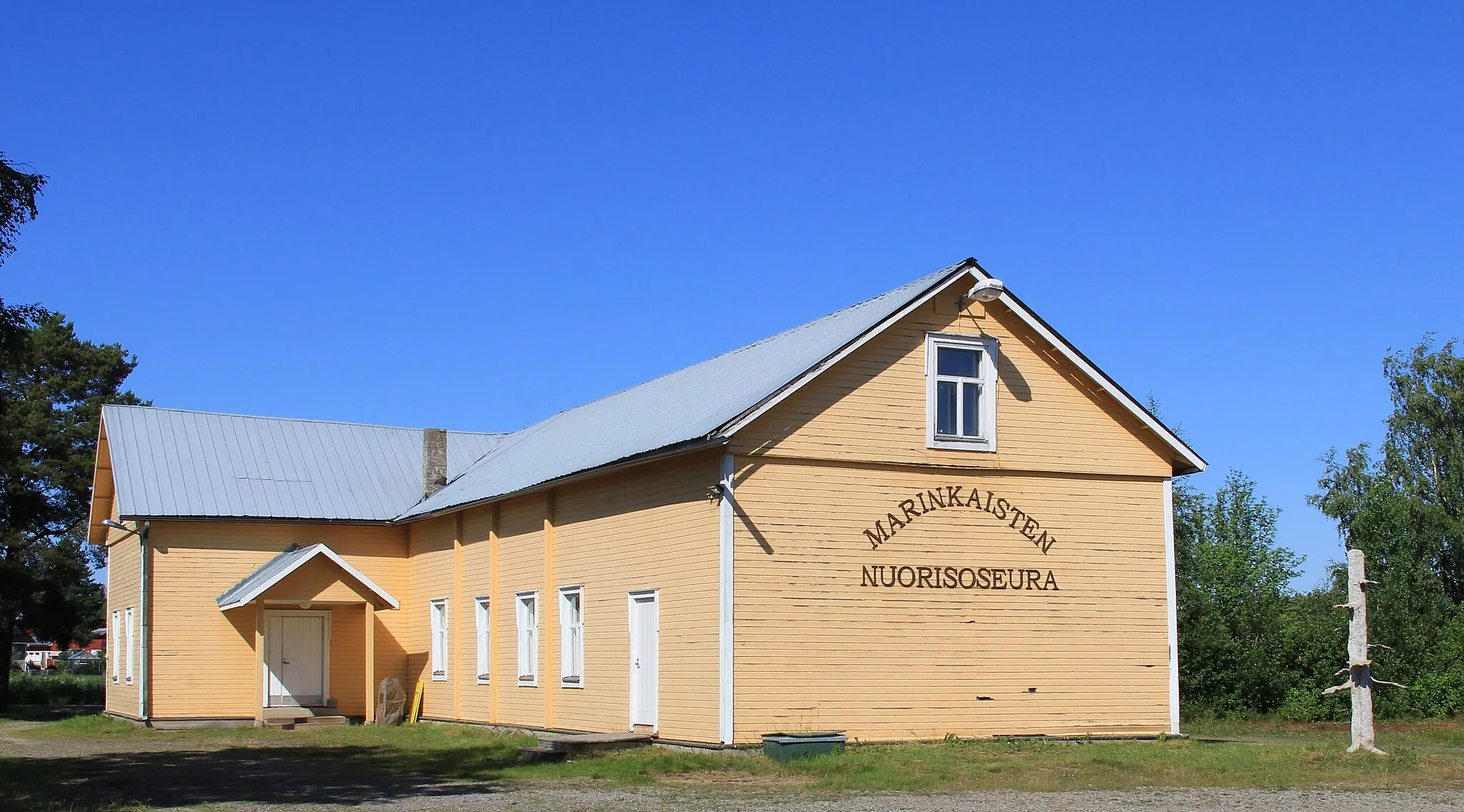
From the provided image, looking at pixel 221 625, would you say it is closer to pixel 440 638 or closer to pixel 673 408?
pixel 440 638

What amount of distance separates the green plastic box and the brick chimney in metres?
15.8

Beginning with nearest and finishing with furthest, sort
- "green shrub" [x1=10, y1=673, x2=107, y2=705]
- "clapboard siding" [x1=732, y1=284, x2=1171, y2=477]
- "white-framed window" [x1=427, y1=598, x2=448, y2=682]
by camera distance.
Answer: "clapboard siding" [x1=732, y1=284, x2=1171, y2=477] → "white-framed window" [x1=427, y1=598, x2=448, y2=682] → "green shrub" [x1=10, y1=673, x2=107, y2=705]

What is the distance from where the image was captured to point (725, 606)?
19766mm

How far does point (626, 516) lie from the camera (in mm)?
22719

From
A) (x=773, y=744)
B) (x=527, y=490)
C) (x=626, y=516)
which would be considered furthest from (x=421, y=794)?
(x=527, y=490)

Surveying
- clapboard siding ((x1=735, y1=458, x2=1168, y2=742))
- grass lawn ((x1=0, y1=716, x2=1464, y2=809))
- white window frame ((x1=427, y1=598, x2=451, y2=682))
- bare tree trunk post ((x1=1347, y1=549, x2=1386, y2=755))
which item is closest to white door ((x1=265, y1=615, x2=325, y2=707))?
white window frame ((x1=427, y1=598, x2=451, y2=682))

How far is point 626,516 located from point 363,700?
11594 mm

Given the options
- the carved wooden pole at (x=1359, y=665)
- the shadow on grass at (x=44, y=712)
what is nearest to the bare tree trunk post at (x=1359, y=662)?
the carved wooden pole at (x=1359, y=665)

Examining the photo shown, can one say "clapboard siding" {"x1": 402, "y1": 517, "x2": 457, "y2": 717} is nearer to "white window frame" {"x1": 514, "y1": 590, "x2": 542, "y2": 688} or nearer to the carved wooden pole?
"white window frame" {"x1": 514, "y1": 590, "x2": 542, "y2": 688}

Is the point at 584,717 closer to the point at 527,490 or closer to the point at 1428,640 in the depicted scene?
the point at 527,490

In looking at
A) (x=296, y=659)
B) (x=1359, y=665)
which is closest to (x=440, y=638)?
(x=296, y=659)

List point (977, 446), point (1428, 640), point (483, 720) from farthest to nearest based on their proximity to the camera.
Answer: point (1428, 640) < point (483, 720) < point (977, 446)

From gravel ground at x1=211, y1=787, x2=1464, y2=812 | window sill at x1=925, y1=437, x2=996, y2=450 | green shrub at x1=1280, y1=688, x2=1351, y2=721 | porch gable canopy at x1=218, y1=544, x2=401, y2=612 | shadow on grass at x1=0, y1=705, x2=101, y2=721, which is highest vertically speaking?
window sill at x1=925, y1=437, x2=996, y2=450

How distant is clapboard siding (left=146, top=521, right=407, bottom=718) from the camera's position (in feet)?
97.2
